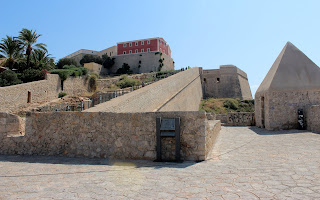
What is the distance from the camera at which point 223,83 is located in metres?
30.8

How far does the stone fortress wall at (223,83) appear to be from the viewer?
30273mm

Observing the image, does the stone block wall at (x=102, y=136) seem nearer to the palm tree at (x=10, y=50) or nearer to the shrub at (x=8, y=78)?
the shrub at (x=8, y=78)

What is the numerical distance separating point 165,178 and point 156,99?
8536mm

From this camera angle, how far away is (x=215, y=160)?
5.05m

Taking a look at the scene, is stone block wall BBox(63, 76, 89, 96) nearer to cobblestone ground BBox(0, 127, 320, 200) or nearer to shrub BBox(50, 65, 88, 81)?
shrub BBox(50, 65, 88, 81)

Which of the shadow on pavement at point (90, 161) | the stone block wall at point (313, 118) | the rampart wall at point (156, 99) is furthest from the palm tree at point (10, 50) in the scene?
the stone block wall at point (313, 118)

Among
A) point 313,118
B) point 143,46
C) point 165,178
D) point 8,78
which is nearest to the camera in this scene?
point 165,178

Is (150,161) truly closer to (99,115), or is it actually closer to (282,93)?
(99,115)

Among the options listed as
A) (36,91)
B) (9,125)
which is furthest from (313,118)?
(36,91)

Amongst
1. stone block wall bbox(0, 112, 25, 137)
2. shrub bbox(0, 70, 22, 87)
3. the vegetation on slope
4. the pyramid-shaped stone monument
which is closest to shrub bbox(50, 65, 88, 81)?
shrub bbox(0, 70, 22, 87)

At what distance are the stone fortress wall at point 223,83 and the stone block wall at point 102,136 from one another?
26.1m

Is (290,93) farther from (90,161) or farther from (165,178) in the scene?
(90,161)

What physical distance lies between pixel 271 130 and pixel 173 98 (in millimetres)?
6140

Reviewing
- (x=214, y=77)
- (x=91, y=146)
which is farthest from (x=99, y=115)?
(x=214, y=77)
